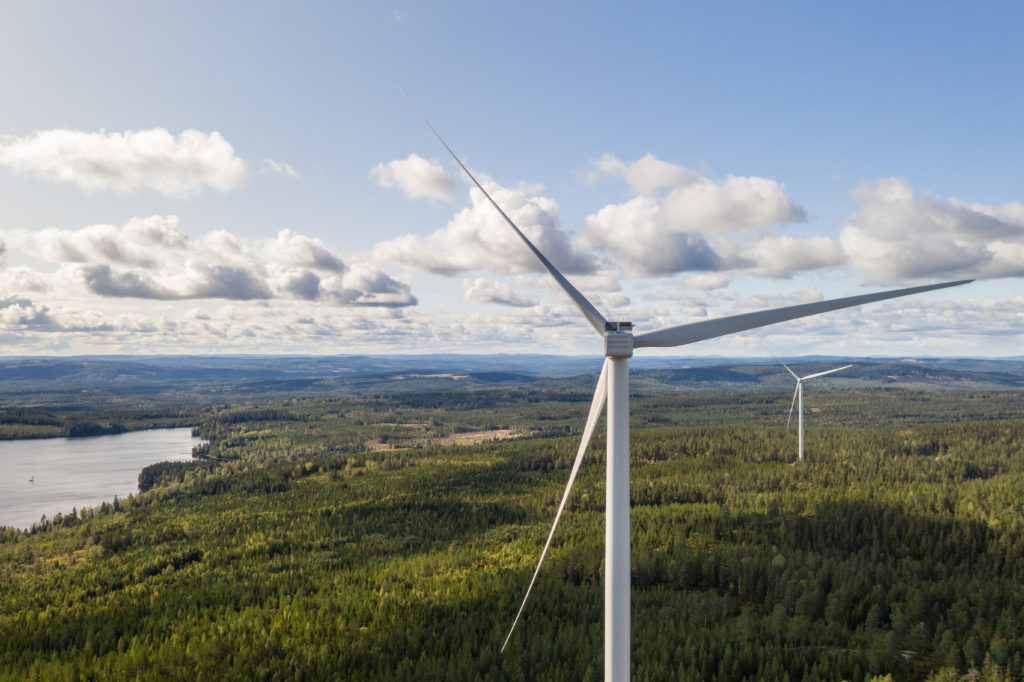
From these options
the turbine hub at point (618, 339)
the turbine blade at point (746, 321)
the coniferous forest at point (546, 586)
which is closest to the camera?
the turbine hub at point (618, 339)

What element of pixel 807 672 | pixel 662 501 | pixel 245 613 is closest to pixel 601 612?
pixel 807 672

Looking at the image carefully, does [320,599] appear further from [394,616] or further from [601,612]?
[601,612]

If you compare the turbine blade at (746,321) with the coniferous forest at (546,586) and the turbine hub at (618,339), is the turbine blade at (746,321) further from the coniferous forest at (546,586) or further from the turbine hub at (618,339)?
the coniferous forest at (546,586)

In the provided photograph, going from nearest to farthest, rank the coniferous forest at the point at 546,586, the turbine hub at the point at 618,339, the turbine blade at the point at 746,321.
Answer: the turbine hub at the point at 618,339 → the turbine blade at the point at 746,321 → the coniferous forest at the point at 546,586

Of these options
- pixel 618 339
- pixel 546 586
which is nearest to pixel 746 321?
pixel 618 339

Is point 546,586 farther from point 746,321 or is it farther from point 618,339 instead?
point 618,339

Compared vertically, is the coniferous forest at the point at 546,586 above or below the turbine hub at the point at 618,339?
below

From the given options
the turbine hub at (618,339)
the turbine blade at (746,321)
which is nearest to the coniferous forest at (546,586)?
the turbine blade at (746,321)
